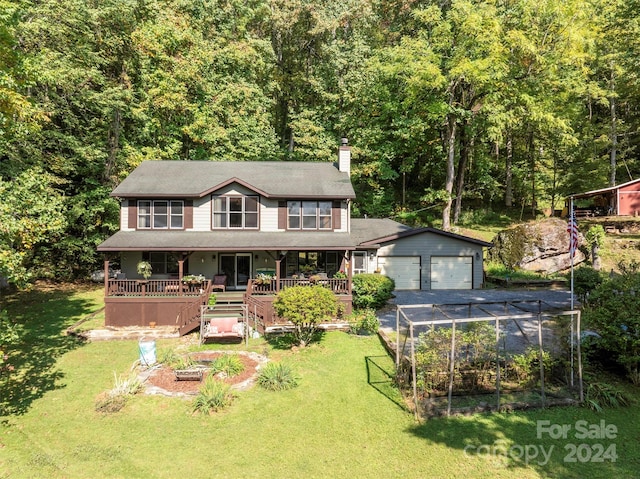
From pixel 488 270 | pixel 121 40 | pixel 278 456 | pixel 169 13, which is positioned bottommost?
pixel 278 456

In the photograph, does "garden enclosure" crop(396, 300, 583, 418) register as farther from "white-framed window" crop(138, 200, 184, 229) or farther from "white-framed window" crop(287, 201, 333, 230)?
"white-framed window" crop(138, 200, 184, 229)

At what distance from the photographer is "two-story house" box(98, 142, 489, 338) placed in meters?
15.1

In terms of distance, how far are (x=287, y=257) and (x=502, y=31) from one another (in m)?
22.7

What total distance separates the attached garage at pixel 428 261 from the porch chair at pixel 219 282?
8.09m

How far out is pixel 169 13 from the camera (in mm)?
24938

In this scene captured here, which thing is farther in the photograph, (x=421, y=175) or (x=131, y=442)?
(x=421, y=175)

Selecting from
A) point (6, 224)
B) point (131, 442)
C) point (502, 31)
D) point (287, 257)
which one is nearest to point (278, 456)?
point (131, 442)

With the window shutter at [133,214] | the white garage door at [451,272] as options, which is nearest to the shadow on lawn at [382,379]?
the white garage door at [451,272]

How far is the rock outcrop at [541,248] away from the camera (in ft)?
69.4

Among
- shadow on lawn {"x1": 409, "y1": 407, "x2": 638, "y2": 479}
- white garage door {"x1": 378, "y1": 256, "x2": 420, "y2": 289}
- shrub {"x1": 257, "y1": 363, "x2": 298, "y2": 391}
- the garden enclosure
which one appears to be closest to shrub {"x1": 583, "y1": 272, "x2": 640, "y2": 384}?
the garden enclosure

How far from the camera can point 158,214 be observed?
56.5 feet

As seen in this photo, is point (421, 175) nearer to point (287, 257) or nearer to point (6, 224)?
point (287, 257)

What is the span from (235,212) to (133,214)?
5.21 metres

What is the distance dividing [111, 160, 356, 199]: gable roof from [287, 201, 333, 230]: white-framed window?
60 centimetres
